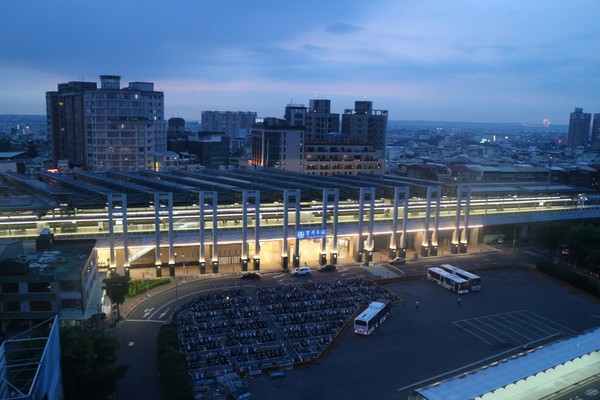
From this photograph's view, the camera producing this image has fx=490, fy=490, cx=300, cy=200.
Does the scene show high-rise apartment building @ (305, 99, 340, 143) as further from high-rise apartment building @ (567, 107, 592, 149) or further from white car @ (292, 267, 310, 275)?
high-rise apartment building @ (567, 107, 592, 149)

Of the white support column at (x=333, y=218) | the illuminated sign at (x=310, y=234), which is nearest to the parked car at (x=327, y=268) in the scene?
the white support column at (x=333, y=218)

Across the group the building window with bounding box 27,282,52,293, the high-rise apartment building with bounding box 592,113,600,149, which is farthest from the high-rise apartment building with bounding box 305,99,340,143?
the high-rise apartment building with bounding box 592,113,600,149

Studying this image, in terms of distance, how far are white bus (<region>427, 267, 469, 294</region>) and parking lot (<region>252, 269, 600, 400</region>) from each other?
45 cm

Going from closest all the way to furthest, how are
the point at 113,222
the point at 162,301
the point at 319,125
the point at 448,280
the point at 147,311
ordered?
1. the point at 147,311
2. the point at 162,301
3. the point at 448,280
4. the point at 113,222
5. the point at 319,125

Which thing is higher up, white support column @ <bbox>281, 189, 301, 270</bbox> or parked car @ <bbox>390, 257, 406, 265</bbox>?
white support column @ <bbox>281, 189, 301, 270</bbox>

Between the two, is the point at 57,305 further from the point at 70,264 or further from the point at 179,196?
the point at 179,196

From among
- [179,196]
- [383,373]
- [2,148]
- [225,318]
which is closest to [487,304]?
[383,373]

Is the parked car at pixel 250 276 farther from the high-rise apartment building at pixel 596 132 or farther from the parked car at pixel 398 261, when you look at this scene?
the high-rise apartment building at pixel 596 132

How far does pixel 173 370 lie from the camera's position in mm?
19453

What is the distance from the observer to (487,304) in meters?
31.0

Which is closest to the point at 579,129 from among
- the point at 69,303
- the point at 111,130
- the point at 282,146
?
the point at 282,146

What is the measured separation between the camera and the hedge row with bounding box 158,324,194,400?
59.6 feet

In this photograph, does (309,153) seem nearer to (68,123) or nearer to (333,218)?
(333,218)

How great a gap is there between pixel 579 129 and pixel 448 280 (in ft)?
628
